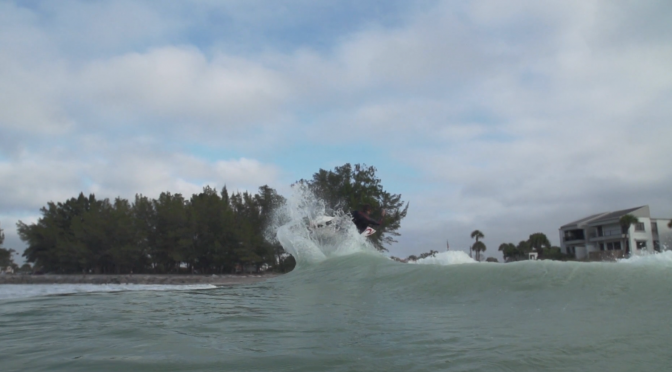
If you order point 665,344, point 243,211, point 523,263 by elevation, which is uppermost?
point 243,211

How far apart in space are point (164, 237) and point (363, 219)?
43124mm

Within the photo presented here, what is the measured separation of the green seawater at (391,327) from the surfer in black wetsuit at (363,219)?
970cm

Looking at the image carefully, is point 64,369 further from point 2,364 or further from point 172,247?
point 172,247

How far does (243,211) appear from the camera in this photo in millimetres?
60500

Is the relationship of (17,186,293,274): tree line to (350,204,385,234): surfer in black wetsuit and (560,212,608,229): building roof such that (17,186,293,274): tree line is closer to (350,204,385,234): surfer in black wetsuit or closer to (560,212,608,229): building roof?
(350,204,385,234): surfer in black wetsuit

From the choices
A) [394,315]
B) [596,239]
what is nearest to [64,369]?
[394,315]

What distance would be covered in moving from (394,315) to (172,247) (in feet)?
173

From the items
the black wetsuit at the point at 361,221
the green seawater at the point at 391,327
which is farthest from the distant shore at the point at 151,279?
the green seawater at the point at 391,327

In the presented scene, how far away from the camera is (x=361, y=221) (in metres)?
19.2

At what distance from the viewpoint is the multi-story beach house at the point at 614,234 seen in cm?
5716

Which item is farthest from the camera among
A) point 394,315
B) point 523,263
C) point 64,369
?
point 523,263

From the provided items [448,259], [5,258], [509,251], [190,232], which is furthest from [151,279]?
[509,251]

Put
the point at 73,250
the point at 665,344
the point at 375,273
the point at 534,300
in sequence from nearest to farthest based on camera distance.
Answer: the point at 665,344
the point at 534,300
the point at 375,273
the point at 73,250

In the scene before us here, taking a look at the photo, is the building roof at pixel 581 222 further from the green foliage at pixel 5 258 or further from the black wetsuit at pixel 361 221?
the green foliage at pixel 5 258
